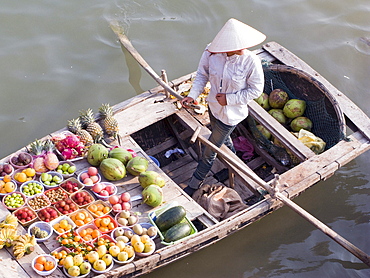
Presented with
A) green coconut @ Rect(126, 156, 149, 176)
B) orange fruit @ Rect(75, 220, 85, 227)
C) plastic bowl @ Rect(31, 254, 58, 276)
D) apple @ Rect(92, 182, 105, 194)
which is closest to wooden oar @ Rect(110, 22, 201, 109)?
green coconut @ Rect(126, 156, 149, 176)

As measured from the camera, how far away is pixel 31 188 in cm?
491

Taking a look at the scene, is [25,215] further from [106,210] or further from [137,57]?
[137,57]

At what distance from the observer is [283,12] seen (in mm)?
9164

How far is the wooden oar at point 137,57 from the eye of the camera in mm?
5809

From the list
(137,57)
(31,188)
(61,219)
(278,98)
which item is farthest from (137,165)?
(278,98)

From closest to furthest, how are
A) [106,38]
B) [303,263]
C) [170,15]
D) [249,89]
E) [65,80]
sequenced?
1. [249,89]
2. [303,263]
3. [65,80]
4. [106,38]
5. [170,15]

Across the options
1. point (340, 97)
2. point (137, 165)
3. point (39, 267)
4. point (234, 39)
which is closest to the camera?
point (39, 267)

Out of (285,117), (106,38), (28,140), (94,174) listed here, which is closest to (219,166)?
(285,117)

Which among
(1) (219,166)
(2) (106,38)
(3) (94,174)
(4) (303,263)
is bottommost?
(4) (303,263)

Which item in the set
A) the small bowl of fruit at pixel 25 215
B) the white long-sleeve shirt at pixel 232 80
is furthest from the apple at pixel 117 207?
the white long-sleeve shirt at pixel 232 80

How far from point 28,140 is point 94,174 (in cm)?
215

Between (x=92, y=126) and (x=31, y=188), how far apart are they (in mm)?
1016

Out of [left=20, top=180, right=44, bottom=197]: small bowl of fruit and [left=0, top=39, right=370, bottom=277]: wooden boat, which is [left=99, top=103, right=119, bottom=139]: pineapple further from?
[left=20, top=180, right=44, bottom=197]: small bowl of fruit

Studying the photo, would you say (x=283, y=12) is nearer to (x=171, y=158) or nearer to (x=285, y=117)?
(x=285, y=117)
